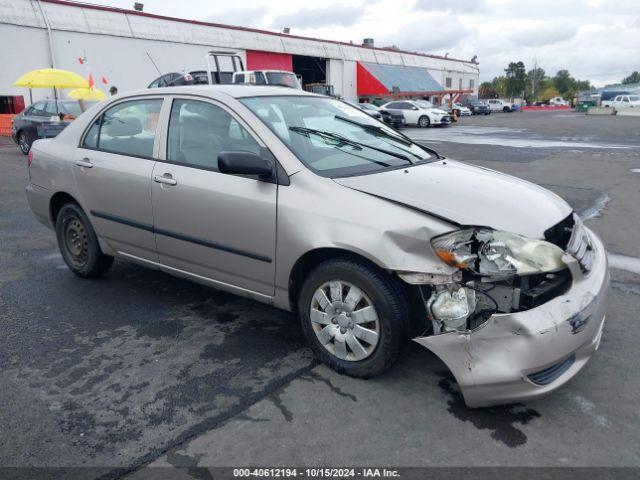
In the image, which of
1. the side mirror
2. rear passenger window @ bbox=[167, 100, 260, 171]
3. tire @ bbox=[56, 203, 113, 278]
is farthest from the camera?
tire @ bbox=[56, 203, 113, 278]

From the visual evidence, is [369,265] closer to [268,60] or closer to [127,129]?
→ [127,129]

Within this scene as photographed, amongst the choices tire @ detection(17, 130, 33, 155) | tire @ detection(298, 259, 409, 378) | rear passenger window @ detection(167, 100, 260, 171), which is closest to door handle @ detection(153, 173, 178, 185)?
rear passenger window @ detection(167, 100, 260, 171)

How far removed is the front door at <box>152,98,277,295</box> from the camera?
3355 millimetres

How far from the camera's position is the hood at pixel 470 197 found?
9.45ft

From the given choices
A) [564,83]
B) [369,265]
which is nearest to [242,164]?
[369,265]

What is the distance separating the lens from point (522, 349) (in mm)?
2549

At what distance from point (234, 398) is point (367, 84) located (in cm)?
4091

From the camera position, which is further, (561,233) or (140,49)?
(140,49)

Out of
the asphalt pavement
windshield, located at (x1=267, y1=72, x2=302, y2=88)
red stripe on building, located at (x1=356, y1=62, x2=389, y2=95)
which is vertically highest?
red stripe on building, located at (x1=356, y1=62, x2=389, y2=95)

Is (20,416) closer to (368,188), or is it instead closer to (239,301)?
(239,301)

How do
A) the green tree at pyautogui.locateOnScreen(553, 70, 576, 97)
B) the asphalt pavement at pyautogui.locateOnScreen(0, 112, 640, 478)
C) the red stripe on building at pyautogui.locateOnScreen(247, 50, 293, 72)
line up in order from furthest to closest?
1. the green tree at pyautogui.locateOnScreen(553, 70, 576, 97)
2. the red stripe on building at pyautogui.locateOnScreen(247, 50, 293, 72)
3. the asphalt pavement at pyautogui.locateOnScreen(0, 112, 640, 478)

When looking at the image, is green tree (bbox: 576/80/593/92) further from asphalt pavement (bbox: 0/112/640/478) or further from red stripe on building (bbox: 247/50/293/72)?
asphalt pavement (bbox: 0/112/640/478)

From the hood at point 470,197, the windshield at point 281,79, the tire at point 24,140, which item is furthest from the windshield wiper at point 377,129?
the windshield at point 281,79

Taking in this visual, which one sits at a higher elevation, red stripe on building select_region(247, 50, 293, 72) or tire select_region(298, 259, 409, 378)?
red stripe on building select_region(247, 50, 293, 72)
